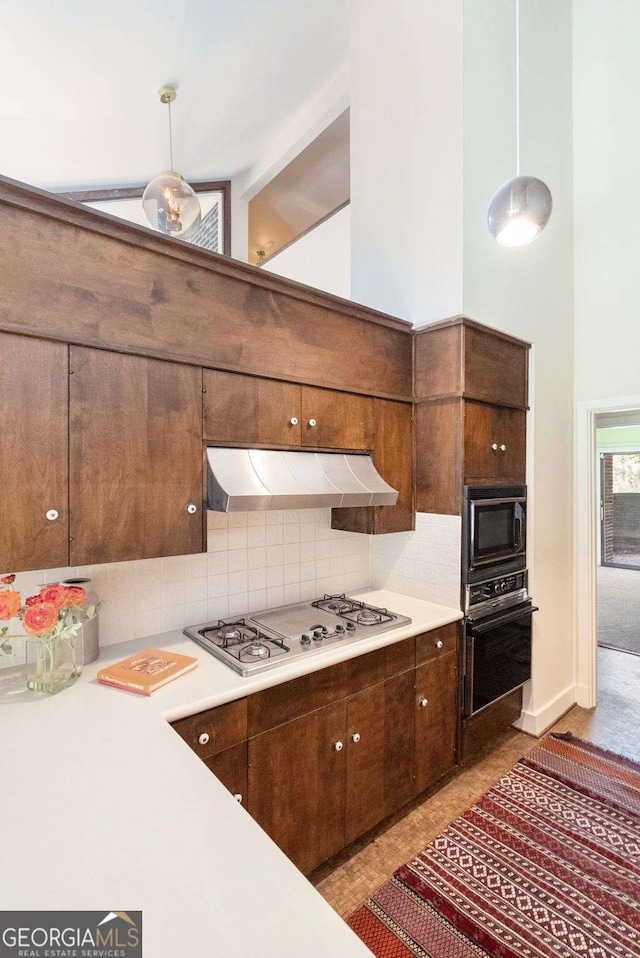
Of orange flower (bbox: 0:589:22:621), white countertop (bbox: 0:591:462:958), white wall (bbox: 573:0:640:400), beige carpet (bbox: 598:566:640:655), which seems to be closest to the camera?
white countertop (bbox: 0:591:462:958)

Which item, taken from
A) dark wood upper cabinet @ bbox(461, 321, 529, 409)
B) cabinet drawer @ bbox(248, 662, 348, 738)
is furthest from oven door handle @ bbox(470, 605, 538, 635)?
dark wood upper cabinet @ bbox(461, 321, 529, 409)

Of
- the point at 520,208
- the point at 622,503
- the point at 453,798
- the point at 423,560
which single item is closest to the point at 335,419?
the point at 423,560

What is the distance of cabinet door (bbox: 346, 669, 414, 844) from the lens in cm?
205

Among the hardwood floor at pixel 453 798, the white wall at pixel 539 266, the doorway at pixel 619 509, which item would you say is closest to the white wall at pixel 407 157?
the white wall at pixel 539 266

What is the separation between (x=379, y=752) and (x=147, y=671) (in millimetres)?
1158

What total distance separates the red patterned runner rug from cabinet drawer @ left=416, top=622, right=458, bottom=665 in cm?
79

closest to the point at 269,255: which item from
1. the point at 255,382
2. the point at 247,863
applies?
the point at 255,382

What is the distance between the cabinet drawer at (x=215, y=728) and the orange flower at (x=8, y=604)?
628 millimetres

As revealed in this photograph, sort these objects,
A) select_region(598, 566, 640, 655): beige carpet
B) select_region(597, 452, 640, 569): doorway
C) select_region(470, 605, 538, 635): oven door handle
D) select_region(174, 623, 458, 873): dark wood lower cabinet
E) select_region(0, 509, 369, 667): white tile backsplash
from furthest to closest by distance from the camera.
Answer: select_region(597, 452, 640, 569): doorway → select_region(598, 566, 640, 655): beige carpet → select_region(470, 605, 538, 635): oven door handle → select_region(0, 509, 369, 667): white tile backsplash → select_region(174, 623, 458, 873): dark wood lower cabinet

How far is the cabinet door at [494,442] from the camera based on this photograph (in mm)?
2639

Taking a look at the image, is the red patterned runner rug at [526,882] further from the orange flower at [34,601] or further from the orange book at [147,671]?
the orange flower at [34,601]

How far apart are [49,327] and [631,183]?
12.3 ft

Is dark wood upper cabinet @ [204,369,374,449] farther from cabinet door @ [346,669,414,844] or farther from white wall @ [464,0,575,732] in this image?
cabinet door @ [346,669,414,844]

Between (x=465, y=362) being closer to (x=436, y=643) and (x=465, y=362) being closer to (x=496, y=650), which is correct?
(x=436, y=643)
